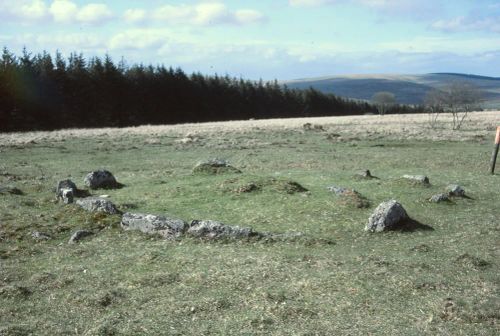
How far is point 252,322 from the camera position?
27.7 feet

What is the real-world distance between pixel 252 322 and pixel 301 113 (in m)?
117

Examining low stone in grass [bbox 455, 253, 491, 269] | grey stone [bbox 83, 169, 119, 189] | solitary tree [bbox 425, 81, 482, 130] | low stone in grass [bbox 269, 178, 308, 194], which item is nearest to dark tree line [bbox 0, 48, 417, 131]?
solitary tree [bbox 425, 81, 482, 130]

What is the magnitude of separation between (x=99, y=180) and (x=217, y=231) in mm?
8521

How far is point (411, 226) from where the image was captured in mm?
13883

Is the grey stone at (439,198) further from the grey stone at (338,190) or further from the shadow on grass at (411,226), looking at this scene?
the grey stone at (338,190)

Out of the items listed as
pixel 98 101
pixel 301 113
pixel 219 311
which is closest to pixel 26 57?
pixel 98 101

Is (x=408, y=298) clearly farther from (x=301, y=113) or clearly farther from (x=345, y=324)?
(x=301, y=113)

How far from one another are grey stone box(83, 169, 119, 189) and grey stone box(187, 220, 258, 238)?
25.8 ft

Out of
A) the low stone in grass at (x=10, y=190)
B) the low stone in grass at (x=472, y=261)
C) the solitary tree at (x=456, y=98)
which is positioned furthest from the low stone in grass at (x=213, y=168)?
the solitary tree at (x=456, y=98)

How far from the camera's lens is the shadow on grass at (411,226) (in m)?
13.7

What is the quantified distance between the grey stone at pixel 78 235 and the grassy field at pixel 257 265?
9.4 inches

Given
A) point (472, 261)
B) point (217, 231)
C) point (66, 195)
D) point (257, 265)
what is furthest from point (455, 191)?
point (66, 195)

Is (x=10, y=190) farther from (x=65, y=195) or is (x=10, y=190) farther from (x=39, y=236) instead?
→ (x=39, y=236)

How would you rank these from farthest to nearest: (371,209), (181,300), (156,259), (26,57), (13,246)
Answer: (26,57) → (371,209) → (13,246) → (156,259) → (181,300)
